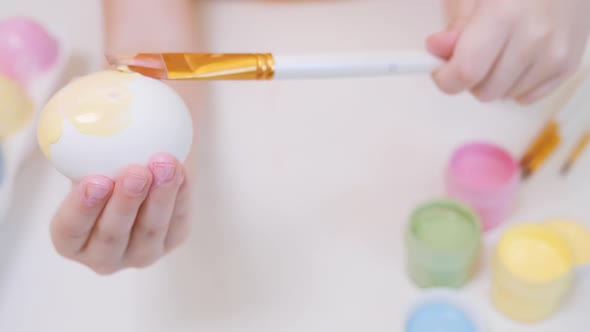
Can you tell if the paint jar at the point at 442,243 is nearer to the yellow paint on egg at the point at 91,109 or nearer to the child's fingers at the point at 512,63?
the child's fingers at the point at 512,63

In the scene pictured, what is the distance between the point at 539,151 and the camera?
710 millimetres

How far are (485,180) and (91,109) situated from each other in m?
0.42

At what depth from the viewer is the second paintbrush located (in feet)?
1.59

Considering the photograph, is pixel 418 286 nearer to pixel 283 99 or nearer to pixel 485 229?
pixel 485 229

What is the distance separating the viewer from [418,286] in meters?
0.65

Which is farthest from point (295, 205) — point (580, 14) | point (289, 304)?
point (580, 14)

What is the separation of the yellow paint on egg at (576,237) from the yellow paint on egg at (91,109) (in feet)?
1.37

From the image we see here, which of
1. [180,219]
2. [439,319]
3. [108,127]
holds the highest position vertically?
[108,127]

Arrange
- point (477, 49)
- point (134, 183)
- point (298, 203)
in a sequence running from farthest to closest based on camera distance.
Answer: point (298, 203)
point (477, 49)
point (134, 183)

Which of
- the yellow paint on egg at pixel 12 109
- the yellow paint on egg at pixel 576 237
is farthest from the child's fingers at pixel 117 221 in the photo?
the yellow paint on egg at pixel 576 237

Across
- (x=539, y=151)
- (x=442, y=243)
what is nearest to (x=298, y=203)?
(x=442, y=243)

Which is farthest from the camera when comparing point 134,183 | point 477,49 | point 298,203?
point 298,203

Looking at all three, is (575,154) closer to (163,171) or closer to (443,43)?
(443,43)

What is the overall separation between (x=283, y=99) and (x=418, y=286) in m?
0.27
